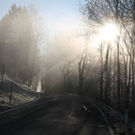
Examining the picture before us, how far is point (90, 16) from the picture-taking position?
18594 millimetres

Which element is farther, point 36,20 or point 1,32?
point 1,32

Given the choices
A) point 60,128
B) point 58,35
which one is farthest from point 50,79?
point 60,128

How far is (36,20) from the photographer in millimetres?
34656

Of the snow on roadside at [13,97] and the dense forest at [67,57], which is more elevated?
the dense forest at [67,57]

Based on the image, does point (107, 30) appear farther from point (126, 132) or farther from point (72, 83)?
point (72, 83)

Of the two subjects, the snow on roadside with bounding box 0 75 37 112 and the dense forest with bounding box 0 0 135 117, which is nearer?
the snow on roadside with bounding box 0 75 37 112

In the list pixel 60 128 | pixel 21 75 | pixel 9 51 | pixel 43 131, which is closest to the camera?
pixel 43 131

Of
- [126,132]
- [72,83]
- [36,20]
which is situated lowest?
[126,132]

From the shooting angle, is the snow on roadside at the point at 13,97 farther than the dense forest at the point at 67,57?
No

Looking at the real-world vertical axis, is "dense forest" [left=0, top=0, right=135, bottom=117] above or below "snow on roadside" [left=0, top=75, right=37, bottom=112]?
above

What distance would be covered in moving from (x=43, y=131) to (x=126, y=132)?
284 cm

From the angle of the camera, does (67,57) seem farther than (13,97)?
Yes

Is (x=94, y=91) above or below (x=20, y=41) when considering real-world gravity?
below

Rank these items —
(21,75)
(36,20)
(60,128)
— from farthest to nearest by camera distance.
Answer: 1. (21,75)
2. (36,20)
3. (60,128)
